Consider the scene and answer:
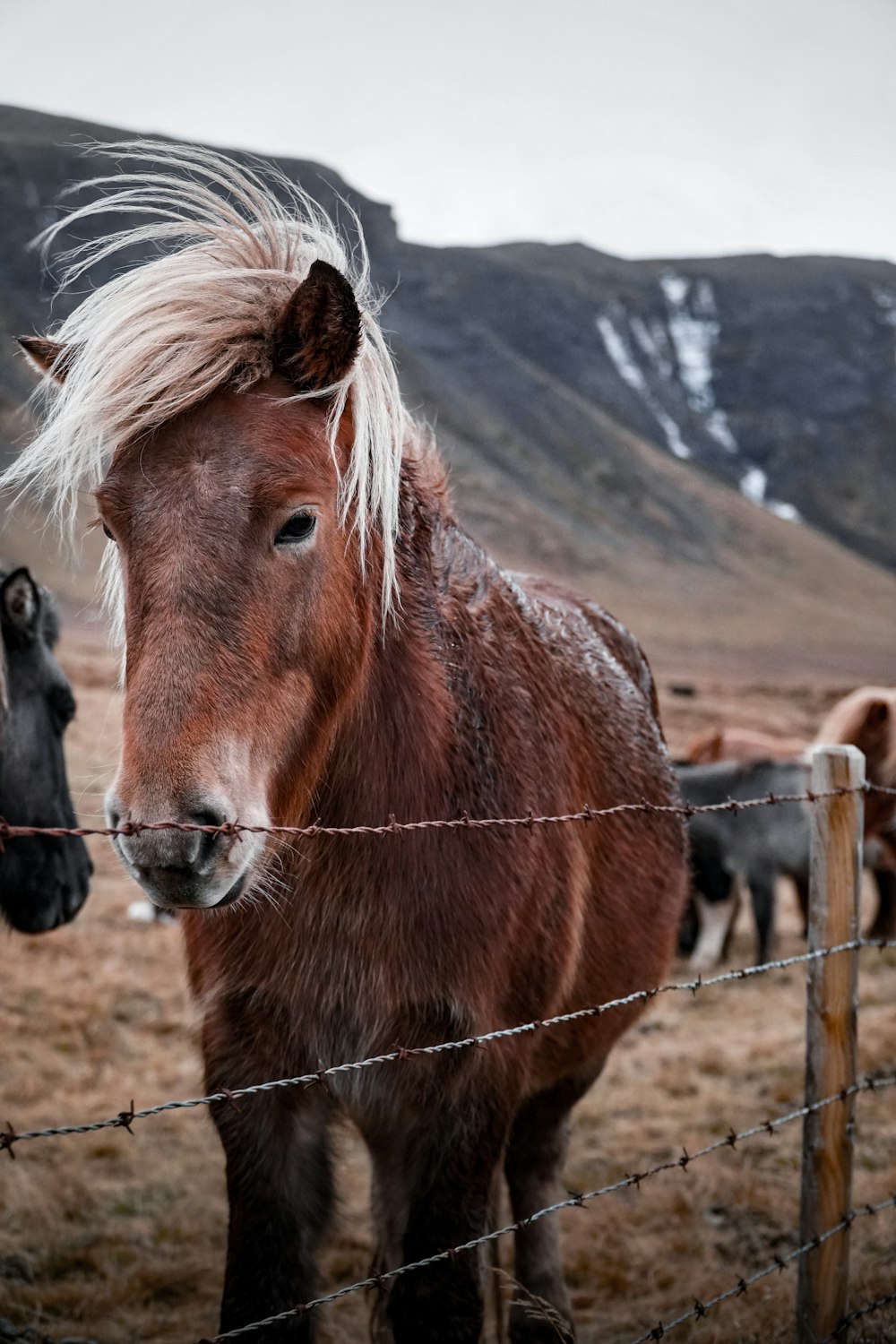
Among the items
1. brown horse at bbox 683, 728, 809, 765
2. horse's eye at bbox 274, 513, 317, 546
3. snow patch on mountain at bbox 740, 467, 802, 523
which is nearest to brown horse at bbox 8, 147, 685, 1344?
horse's eye at bbox 274, 513, 317, 546

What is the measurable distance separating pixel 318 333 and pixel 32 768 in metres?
2.40

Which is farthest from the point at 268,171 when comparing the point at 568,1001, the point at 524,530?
the point at 524,530

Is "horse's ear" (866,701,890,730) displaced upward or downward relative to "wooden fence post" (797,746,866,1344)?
upward

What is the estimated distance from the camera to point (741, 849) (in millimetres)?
8930

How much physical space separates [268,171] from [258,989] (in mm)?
2045

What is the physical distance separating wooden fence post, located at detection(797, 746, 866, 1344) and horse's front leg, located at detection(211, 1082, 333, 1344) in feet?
4.51

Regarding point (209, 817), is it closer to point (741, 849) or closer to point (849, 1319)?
point (849, 1319)

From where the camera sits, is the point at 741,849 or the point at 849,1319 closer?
the point at 849,1319

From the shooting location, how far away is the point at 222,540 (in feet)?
6.09

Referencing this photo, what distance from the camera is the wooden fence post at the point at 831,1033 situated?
2.77 metres

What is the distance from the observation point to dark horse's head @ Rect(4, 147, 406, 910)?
5.63 feet

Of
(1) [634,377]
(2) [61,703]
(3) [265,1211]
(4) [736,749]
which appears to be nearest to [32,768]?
(2) [61,703]

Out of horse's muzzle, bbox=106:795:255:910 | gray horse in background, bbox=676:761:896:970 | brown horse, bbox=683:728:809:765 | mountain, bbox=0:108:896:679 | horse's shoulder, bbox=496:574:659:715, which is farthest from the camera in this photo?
mountain, bbox=0:108:896:679

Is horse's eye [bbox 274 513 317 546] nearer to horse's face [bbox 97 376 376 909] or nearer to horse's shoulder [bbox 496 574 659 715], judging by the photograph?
horse's face [bbox 97 376 376 909]
